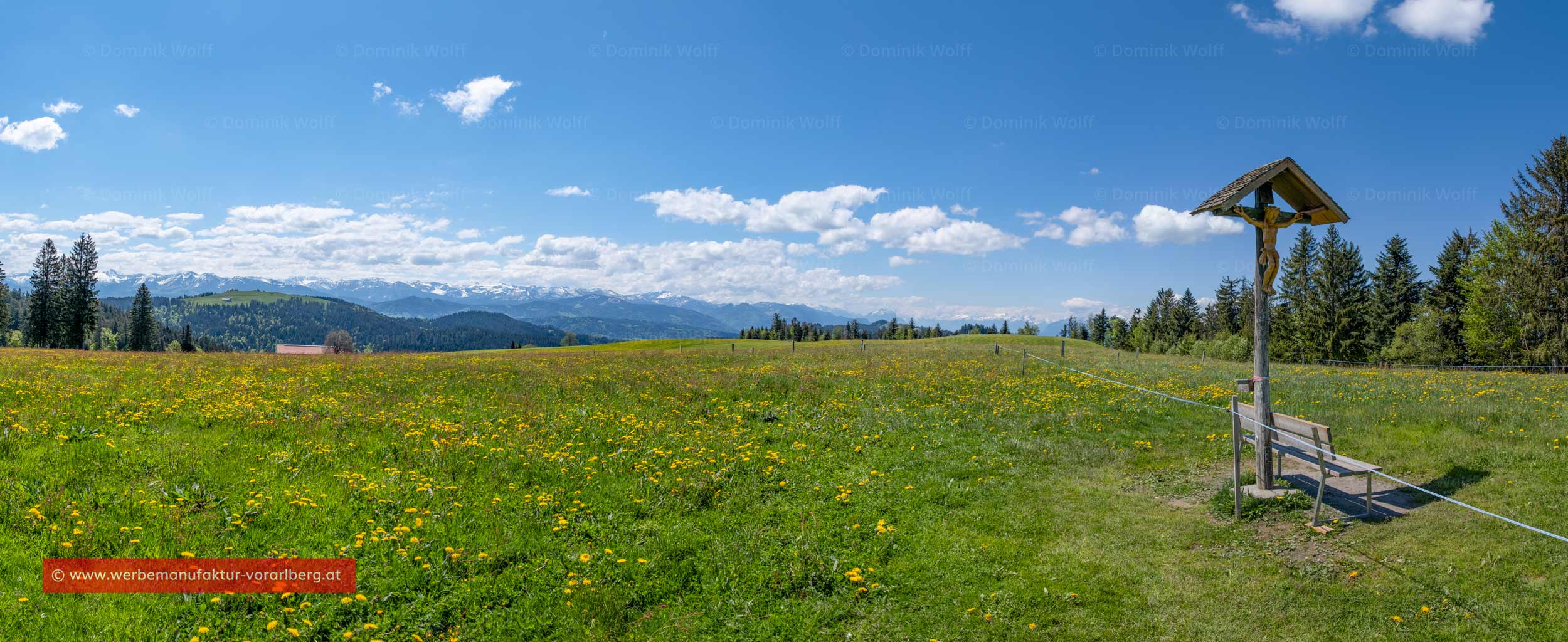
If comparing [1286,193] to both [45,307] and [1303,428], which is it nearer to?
[1303,428]

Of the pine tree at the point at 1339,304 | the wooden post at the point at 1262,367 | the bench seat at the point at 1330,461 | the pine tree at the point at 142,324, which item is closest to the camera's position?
the bench seat at the point at 1330,461

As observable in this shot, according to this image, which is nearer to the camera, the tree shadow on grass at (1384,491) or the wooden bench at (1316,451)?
the wooden bench at (1316,451)

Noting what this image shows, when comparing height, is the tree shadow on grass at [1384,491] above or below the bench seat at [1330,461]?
below

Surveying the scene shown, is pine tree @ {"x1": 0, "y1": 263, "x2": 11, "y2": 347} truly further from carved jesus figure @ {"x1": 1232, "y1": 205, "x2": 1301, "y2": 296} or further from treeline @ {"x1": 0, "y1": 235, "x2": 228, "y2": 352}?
carved jesus figure @ {"x1": 1232, "y1": 205, "x2": 1301, "y2": 296}

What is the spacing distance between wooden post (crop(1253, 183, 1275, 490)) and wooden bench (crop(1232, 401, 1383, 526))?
110 mm

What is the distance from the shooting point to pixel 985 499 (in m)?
11.1

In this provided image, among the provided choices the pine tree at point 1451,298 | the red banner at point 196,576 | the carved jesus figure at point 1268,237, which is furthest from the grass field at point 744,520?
the pine tree at point 1451,298

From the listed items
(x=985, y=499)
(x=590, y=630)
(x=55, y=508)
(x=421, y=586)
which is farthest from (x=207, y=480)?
(x=985, y=499)

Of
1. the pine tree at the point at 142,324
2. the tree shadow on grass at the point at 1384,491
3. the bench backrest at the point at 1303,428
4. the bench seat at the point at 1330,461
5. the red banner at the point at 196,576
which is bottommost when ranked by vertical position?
the red banner at the point at 196,576

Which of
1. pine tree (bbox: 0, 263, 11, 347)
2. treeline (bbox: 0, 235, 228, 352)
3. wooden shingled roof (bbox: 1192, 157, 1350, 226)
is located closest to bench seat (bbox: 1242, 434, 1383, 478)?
wooden shingled roof (bbox: 1192, 157, 1350, 226)

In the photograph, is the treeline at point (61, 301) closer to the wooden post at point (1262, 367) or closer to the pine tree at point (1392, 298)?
the wooden post at point (1262, 367)

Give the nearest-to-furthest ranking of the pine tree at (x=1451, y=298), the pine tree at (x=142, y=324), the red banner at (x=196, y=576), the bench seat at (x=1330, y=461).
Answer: the red banner at (x=196, y=576) → the bench seat at (x=1330, y=461) → the pine tree at (x=1451, y=298) → the pine tree at (x=142, y=324)

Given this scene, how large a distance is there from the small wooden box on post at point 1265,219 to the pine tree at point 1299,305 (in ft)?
222

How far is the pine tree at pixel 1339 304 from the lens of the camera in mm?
61156
